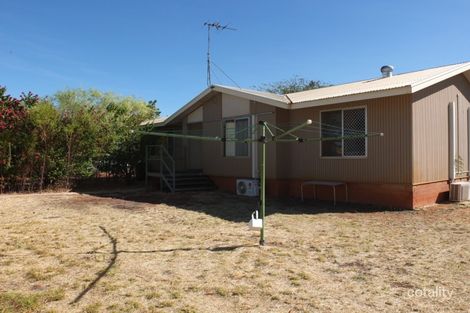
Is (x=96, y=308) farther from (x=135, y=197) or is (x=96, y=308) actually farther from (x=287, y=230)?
(x=135, y=197)

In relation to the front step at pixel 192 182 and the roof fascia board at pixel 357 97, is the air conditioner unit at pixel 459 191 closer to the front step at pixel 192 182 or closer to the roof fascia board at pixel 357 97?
the roof fascia board at pixel 357 97

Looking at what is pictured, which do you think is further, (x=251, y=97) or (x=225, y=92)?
(x=225, y=92)

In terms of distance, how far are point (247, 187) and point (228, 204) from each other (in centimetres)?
195

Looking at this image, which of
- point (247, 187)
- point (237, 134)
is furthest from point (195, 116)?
point (247, 187)

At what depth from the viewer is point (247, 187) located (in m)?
12.8

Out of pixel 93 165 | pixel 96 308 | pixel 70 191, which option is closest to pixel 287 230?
pixel 96 308

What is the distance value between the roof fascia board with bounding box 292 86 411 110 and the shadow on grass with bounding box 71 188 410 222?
255 centimetres

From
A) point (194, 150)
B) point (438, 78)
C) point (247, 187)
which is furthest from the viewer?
point (194, 150)

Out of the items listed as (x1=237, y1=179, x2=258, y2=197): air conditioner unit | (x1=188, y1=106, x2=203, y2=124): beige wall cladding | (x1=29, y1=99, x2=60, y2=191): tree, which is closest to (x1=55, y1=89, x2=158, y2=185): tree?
(x1=29, y1=99, x2=60, y2=191): tree

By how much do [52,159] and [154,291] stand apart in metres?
10.6

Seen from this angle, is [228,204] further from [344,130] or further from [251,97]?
[344,130]

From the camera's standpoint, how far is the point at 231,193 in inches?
530

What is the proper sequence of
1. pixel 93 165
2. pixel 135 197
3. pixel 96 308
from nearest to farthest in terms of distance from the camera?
pixel 96 308, pixel 135 197, pixel 93 165

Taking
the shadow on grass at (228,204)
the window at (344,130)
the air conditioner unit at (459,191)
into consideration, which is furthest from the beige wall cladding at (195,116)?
the air conditioner unit at (459,191)
